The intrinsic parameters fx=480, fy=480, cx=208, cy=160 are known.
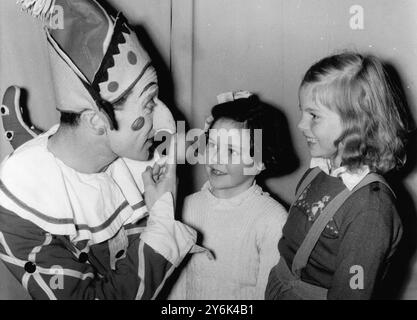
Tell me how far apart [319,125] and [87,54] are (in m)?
0.54

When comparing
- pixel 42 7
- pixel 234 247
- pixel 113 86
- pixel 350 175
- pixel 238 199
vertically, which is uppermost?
pixel 42 7

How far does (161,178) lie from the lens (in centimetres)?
116

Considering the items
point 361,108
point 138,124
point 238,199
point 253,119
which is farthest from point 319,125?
point 138,124

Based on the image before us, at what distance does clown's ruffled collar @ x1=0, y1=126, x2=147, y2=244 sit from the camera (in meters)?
1.00

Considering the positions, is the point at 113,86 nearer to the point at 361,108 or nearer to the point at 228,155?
the point at 228,155

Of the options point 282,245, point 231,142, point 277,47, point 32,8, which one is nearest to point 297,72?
point 277,47

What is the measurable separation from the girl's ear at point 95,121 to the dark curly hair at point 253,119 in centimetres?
34

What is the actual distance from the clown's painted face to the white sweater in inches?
12.3

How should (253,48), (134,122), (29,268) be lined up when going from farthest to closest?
(253,48)
(134,122)
(29,268)

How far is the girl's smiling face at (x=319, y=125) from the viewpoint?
112cm

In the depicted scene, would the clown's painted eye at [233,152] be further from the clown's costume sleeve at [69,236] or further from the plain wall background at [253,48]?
the plain wall background at [253,48]

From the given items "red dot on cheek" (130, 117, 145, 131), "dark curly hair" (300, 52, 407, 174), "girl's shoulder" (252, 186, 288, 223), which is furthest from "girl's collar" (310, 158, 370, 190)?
"red dot on cheek" (130, 117, 145, 131)

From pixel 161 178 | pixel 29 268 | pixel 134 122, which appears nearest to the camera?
pixel 29 268

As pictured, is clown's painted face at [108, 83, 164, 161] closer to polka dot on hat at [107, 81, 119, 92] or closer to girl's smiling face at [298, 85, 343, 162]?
polka dot on hat at [107, 81, 119, 92]
